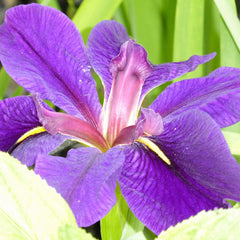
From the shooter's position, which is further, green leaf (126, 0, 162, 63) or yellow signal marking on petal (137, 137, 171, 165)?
green leaf (126, 0, 162, 63)

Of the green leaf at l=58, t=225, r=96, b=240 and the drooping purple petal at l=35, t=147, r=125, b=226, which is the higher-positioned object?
the green leaf at l=58, t=225, r=96, b=240

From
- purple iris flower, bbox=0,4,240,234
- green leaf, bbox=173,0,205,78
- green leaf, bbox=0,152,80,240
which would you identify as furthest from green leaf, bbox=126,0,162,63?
green leaf, bbox=0,152,80,240

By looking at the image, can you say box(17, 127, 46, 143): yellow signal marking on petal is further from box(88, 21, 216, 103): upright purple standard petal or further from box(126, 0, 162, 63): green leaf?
box(126, 0, 162, 63): green leaf

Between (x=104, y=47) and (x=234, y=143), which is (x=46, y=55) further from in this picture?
(x=234, y=143)

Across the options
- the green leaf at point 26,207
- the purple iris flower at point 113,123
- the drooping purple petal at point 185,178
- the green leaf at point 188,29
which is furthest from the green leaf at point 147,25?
the green leaf at point 26,207

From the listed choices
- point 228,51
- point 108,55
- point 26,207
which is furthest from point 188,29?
point 26,207

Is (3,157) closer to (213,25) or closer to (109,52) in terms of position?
(109,52)

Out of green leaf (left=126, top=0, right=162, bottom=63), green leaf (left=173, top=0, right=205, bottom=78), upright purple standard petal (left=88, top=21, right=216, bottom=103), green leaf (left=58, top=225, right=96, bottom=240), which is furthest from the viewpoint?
green leaf (left=126, top=0, right=162, bottom=63)

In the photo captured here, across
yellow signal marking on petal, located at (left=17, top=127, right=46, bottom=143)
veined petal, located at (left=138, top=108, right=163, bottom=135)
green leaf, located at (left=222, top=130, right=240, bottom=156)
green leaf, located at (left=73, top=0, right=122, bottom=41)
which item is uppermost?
green leaf, located at (left=73, top=0, right=122, bottom=41)
